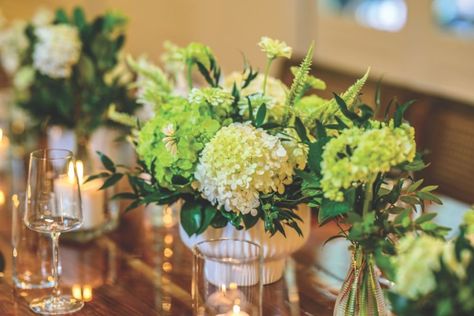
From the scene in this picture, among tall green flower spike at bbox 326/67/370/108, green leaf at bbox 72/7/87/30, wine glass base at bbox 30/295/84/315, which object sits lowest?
wine glass base at bbox 30/295/84/315

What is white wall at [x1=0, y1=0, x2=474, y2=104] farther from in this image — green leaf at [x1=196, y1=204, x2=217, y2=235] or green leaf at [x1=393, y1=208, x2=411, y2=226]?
green leaf at [x1=393, y1=208, x2=411, y2=226]

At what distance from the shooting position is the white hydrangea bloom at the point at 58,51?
2.24m

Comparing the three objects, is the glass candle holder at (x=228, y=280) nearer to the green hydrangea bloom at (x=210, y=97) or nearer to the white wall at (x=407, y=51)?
the green hydrangea bloom at (x=210, y=97)

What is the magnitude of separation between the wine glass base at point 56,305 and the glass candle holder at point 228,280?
319 mm

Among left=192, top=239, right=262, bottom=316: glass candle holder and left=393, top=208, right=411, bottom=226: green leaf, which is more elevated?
left=393, top=208, right=411, bottom=226: green leaf

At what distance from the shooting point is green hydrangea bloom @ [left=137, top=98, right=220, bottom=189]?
1.53m

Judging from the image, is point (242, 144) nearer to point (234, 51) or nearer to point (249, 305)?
point (249, 305)

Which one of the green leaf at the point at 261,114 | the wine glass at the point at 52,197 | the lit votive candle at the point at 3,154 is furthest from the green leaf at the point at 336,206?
the lit votive candle at the point at 3,154

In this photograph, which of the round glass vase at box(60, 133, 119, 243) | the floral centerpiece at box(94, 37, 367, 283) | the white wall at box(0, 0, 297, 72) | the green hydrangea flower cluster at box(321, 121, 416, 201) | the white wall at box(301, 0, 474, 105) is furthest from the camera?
the white wall at box(0, 0, 297, 72)

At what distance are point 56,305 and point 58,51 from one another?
83 cm

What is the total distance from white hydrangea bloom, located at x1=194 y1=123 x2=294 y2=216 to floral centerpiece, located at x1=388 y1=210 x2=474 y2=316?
376 mm

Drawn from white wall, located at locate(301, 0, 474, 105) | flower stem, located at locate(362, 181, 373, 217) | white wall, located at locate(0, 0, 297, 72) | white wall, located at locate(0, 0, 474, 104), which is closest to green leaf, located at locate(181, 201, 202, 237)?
flower stem, located at locate(362, 181, 373, 217)

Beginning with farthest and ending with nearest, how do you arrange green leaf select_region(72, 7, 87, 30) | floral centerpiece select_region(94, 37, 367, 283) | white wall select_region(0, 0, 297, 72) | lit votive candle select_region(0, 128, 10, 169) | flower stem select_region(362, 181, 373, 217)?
white wall select_region(0, 0, 297, 72)
lit votive candle select_region(0, 128, 10, 169)
green leaf select_region(72, 7, 87, 30)
floral centerpiece select_region(94, 37, 367, 283)
flower stem select_region(362, 181, 373, 217)

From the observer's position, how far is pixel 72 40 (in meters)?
2.25
